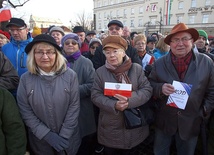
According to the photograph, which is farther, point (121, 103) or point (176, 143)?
point (176, 143)

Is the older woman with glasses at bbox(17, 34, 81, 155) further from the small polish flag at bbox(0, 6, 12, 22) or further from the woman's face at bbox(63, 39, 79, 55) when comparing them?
the small polish flag at bbox(0, 6, 12, 22)

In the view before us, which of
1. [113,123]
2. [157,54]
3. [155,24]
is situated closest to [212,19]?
A: [155,24]

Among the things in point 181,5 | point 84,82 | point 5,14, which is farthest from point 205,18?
point 84,82

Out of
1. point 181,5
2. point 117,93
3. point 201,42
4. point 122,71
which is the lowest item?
point 117,93

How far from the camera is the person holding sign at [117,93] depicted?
2295 mm

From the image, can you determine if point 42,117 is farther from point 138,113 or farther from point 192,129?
point 192,129

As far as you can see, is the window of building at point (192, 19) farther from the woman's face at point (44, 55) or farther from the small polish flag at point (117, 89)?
the woman's face at point (44, 55)

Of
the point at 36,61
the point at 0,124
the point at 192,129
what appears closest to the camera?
the point at 0,124

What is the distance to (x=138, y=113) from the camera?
7.89 feet

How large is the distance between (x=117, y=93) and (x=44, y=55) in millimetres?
1021

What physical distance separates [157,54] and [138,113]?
2434 millimetres

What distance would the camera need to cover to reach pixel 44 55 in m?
2.15

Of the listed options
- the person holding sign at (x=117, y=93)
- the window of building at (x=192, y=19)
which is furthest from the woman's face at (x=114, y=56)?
the window of building at (x=192, y=19)

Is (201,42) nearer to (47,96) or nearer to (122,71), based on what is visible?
(122,71)
